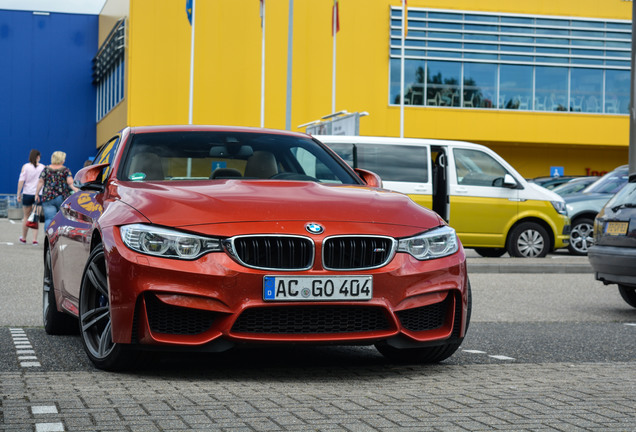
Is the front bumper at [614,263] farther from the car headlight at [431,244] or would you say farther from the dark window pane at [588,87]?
the dark window pane at [588,87]

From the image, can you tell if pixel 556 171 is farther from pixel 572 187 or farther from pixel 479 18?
pixel 572 187

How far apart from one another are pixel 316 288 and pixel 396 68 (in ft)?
128

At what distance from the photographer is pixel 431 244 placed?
556cm

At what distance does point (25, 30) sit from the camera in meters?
53.6

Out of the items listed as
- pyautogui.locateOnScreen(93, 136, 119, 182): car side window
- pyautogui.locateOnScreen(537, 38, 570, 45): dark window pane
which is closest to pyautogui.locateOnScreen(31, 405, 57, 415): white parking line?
pyautogui.locateOnScreen(93, 136, 119, 182): car side window

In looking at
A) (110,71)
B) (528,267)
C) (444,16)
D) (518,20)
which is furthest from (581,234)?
(110,71)

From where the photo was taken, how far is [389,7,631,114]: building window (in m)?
43.6

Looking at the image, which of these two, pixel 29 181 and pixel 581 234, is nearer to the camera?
pixel 581 234

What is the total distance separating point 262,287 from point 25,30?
51.6 meters

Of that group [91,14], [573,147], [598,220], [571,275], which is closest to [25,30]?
[91,14]

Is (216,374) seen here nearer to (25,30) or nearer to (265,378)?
(265,378)

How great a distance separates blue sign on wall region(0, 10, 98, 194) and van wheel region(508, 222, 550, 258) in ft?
129

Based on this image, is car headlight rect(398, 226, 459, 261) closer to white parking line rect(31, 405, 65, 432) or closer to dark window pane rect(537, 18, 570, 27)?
white parking line rect(31, 405, 65, 432)

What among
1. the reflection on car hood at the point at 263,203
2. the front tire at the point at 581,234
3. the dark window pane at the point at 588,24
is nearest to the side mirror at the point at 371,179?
the reflection on car hood at the point at 263,203
